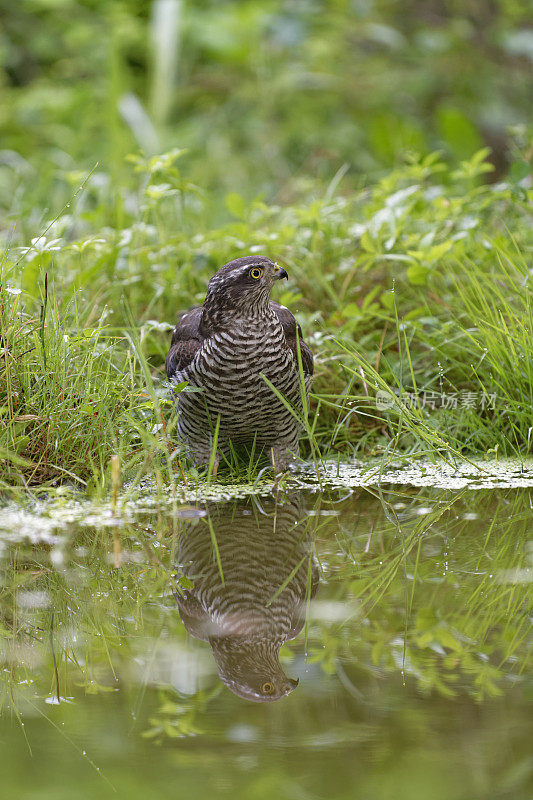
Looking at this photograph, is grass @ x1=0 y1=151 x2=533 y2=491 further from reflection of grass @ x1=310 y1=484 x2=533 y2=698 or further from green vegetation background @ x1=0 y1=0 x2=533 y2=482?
reflection of grass @ x1=310 y1=484 x2=533 y2=698

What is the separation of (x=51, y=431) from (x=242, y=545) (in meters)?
0.90

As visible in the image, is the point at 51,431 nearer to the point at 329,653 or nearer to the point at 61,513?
the point at 61,513

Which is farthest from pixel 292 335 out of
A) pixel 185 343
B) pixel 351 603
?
pixel 351 603

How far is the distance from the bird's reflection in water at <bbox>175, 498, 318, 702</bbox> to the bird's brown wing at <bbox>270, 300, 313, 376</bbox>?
24.9 inches

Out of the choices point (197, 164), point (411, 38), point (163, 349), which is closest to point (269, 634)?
point (163, 349)

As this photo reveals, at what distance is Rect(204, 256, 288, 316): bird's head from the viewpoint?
3.50m

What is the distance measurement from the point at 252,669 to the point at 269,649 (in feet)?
0.39

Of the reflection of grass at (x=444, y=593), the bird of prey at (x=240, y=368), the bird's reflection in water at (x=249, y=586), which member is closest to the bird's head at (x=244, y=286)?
the bird of prey at (x=240, y=368)

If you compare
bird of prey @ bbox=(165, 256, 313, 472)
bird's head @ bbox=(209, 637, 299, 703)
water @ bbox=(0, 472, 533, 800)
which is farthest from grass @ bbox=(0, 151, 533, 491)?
bird's head @ bbox=(209, 637, 299, 703)

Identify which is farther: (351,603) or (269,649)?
(351,603)

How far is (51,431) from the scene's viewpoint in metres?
3.36

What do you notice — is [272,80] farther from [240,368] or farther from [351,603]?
[351,603]

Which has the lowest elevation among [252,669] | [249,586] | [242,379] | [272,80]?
[249,586]

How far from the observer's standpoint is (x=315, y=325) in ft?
15.1
